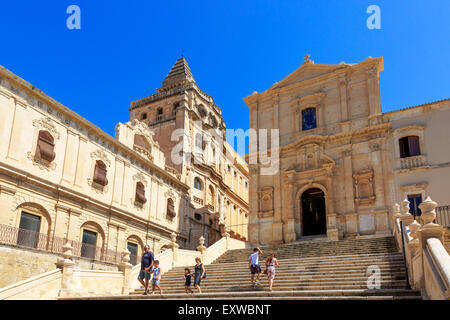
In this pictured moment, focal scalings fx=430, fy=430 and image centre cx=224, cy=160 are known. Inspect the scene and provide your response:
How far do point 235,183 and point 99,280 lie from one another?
39.0m

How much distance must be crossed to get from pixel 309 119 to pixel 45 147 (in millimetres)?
17535

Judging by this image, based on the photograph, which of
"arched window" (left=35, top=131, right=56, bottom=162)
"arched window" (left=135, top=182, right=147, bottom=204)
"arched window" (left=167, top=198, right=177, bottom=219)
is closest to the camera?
"arched window" (left=35, top=131, right=56, bottom=162)

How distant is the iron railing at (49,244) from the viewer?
19.5 m

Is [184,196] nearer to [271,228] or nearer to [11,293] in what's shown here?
[271,228]

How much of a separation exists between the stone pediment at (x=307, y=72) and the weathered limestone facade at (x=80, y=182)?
11.7 m

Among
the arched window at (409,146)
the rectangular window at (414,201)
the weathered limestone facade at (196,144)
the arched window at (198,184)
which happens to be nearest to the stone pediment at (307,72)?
the arched window at (409,146)

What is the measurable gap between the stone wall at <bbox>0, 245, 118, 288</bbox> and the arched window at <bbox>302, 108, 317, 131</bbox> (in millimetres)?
18452

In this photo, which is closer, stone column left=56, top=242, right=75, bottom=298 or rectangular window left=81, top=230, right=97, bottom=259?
stone column left=56, top=242, right=75, bottom=298

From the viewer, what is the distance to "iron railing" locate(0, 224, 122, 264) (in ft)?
64.1

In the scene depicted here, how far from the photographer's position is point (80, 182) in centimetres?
2547

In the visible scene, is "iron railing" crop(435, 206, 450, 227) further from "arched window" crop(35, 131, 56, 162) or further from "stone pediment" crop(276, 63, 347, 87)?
"arched window" crop(35, 131, 56, 162)

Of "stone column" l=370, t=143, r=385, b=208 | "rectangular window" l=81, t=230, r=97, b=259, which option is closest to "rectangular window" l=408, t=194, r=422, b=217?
"stone column" l=370, t=143, r=385, b=208

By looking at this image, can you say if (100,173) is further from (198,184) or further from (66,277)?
(198,184)

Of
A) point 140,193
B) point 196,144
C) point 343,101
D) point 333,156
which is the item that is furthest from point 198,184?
point 343,101
